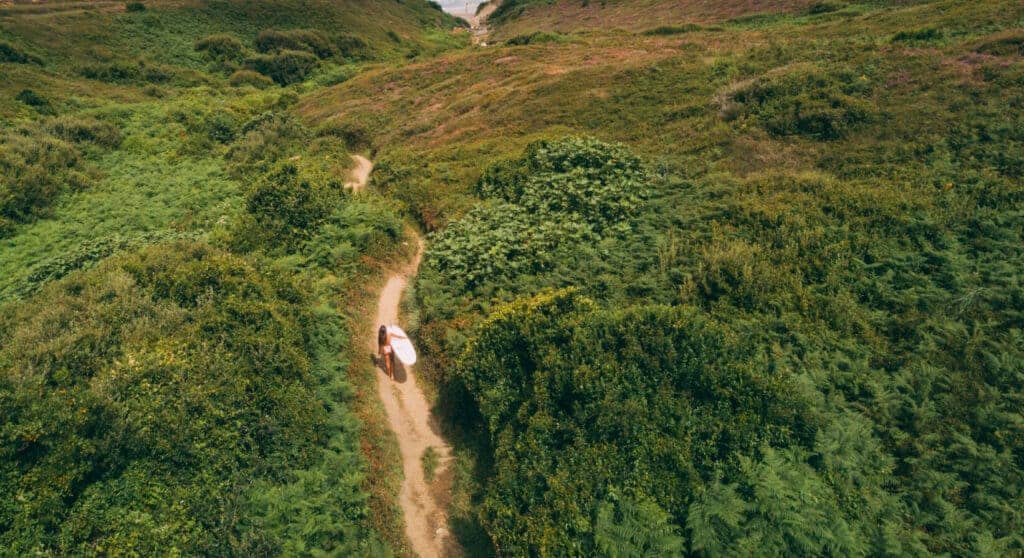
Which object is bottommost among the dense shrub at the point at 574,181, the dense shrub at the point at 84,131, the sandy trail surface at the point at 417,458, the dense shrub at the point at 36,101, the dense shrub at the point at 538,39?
the sandy trail surface at the point at 417,458

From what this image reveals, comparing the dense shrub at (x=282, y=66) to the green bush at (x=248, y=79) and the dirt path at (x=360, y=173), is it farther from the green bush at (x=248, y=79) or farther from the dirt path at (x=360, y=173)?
the dirt path at (x=360, y=173)

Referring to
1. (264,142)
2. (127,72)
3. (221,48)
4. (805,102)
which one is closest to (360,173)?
(264,142)

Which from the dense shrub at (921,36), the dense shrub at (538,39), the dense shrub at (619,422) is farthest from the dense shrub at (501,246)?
the dense shrub at (538,39)

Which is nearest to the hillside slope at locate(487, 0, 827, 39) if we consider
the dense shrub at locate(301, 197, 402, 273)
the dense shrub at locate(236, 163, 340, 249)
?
the dense shrub at locate(301, 197, 402, 273)

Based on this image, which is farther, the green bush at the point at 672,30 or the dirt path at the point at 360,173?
the green bush at the point at 672,30

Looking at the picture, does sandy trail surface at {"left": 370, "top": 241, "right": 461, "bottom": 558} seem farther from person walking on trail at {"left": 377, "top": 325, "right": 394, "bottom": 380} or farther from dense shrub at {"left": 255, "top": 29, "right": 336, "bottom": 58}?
dense shrub at {"left": 255, "top": 29, "right": 336, "bottom": 58}

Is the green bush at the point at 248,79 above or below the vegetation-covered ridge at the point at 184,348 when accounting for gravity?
above
